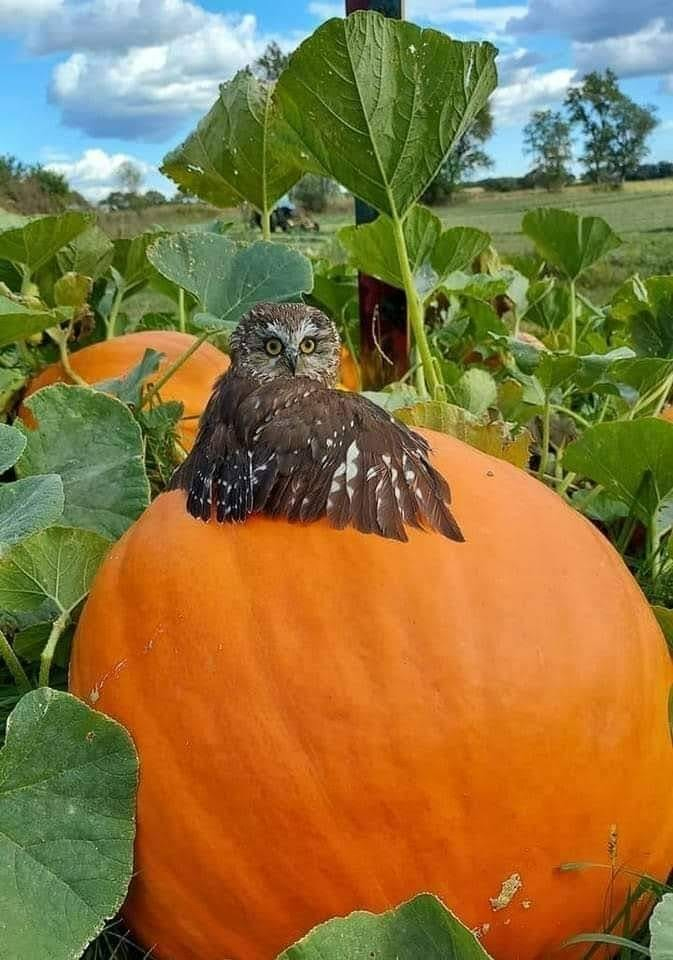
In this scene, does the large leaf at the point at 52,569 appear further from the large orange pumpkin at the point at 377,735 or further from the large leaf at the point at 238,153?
the large leaf at the point at 238,153

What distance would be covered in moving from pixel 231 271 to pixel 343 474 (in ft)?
2.05

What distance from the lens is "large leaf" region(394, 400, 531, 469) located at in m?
1.12

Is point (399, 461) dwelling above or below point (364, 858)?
above

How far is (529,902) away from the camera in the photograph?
79 centimetres

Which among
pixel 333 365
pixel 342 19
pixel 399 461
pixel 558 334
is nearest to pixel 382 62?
pixel 342 19

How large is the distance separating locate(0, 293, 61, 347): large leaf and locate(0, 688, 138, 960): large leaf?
54cm

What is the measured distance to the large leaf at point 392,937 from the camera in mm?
603

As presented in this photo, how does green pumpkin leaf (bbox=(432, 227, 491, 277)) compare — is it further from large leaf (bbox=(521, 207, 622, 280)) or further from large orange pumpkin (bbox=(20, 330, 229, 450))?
large orange pumpkin (bbox=(20, 330, 229, 450))

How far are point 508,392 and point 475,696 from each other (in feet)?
2.83

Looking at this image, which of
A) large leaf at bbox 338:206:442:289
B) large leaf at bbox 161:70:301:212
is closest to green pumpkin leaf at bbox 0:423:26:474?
large leaf at bbox 338:206:442:289

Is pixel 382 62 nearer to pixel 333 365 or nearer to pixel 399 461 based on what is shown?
pixel 333 365

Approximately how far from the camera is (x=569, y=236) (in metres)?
1.73

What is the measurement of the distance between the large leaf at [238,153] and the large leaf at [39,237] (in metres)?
0.27

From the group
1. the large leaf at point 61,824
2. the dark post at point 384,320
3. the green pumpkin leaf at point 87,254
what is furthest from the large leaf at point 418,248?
the large leaf at point 61,824
